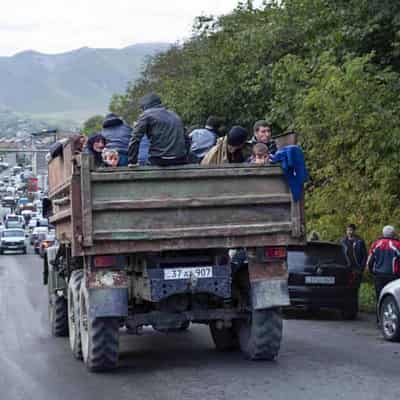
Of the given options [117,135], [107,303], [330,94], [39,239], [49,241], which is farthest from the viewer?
[39,239]

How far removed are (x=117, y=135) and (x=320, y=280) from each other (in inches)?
266

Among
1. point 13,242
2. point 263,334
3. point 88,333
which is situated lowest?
point 13,242

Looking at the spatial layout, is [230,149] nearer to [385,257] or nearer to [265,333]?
[265,333]

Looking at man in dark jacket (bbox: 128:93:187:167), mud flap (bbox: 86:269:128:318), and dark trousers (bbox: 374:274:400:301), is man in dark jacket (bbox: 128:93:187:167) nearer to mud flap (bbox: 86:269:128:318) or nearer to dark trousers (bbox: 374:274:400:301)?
mud flap (bbox: 86:269:128:318)

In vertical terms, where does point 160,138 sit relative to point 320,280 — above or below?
above

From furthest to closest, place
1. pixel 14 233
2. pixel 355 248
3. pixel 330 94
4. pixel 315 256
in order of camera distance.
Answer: pixel 14 233 < pixel 330 94 < pixel 355 248 < pixel 315 256

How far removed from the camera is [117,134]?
12.7m

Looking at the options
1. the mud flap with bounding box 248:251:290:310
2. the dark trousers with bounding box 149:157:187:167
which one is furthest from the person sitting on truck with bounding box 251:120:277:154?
the mud flap with bounding box 248:251:290:310

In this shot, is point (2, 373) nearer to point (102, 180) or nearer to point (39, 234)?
point (102, 180)

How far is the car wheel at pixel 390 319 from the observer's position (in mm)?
14508

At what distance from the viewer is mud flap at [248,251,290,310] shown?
1152cm

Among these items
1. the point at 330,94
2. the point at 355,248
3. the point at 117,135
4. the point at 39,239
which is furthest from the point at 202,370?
the point at 39,239

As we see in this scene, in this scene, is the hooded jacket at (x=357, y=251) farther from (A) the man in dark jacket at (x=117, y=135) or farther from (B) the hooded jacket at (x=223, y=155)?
(A) the man in dark jacket at (x=117, y=135)

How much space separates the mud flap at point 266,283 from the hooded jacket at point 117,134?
2.12m
